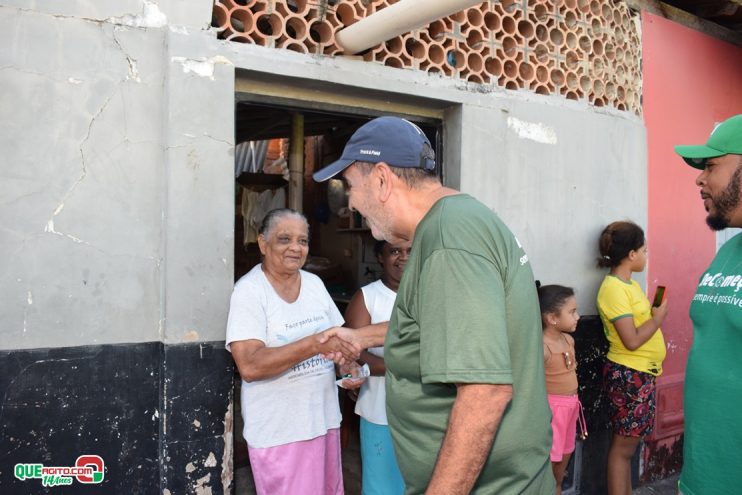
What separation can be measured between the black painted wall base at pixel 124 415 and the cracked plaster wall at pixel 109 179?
0.27 feet

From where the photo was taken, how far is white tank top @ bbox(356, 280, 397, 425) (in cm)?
297

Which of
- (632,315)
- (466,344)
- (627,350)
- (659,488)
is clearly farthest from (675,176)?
(466,344)

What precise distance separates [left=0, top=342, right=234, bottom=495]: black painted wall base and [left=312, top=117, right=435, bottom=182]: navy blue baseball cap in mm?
1483

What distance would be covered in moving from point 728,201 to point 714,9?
360 centimetres

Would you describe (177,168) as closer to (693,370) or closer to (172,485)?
(172,485)

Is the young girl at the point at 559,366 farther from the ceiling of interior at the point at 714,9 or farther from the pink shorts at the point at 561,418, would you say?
the ceiling of interior at the point at 714,9

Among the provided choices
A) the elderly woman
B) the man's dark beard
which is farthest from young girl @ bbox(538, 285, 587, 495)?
the elderly woman

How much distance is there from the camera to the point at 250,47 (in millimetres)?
2947

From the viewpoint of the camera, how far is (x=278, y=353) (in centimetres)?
254

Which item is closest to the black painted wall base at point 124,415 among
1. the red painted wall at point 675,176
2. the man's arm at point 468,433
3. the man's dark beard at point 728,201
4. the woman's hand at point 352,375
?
the woman's hand at point 352,375

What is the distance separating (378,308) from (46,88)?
1.82 metres

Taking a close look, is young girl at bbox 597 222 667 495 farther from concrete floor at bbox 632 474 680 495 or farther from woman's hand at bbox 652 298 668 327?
concrete floor at bbox 632 474 680 495

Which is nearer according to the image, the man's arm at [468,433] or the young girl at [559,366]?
the man's arm at [468,433]

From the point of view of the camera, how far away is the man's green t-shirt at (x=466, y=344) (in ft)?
4.55
